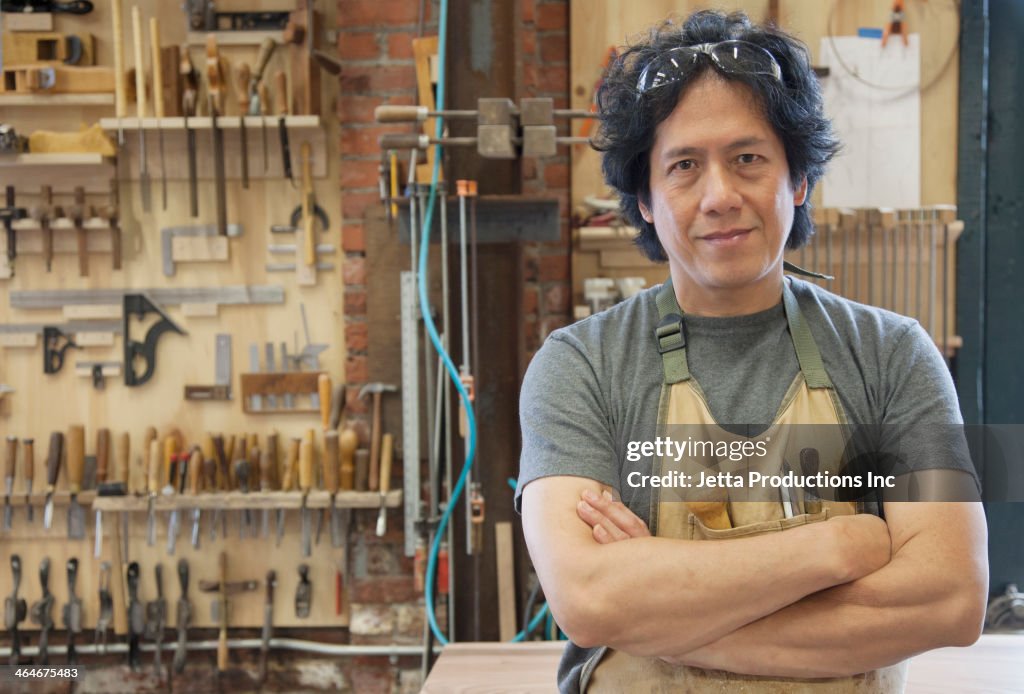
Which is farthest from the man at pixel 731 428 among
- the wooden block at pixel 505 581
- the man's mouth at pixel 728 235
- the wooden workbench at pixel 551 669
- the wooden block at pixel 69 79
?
the wooden block at pixel 69 79

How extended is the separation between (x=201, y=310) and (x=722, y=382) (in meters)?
2.49

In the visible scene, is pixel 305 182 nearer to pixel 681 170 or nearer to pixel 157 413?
pixel 157 413

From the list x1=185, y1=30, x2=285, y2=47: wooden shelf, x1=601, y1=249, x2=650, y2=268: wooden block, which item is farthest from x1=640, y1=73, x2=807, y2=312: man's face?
x1=185, y1=30, x2=285, y2=47: wooden shelf

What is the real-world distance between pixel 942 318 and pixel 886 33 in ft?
3.48

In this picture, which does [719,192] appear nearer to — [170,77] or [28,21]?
[170,77]

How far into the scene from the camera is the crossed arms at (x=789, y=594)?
125 cm

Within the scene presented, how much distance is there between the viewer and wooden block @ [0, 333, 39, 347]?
136 inches

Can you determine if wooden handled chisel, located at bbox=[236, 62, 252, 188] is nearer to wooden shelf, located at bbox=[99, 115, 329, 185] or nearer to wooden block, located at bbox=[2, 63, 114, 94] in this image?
wooden shelf, located at bbox=[99, 115, 329, 185]

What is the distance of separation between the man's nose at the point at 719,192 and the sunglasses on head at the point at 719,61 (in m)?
Result: 0.16

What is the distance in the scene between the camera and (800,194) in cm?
157

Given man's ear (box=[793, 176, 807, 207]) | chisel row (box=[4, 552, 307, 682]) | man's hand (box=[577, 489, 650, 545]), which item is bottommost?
chisel row (box=[4, 552, 307, 682])

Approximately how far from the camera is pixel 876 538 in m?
1.30

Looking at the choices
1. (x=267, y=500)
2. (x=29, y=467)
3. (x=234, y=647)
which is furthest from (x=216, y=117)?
(x=234, y=647)

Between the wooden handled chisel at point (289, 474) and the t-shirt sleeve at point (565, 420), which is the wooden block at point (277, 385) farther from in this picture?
the t-shirt sleeve at point (565, 420)
